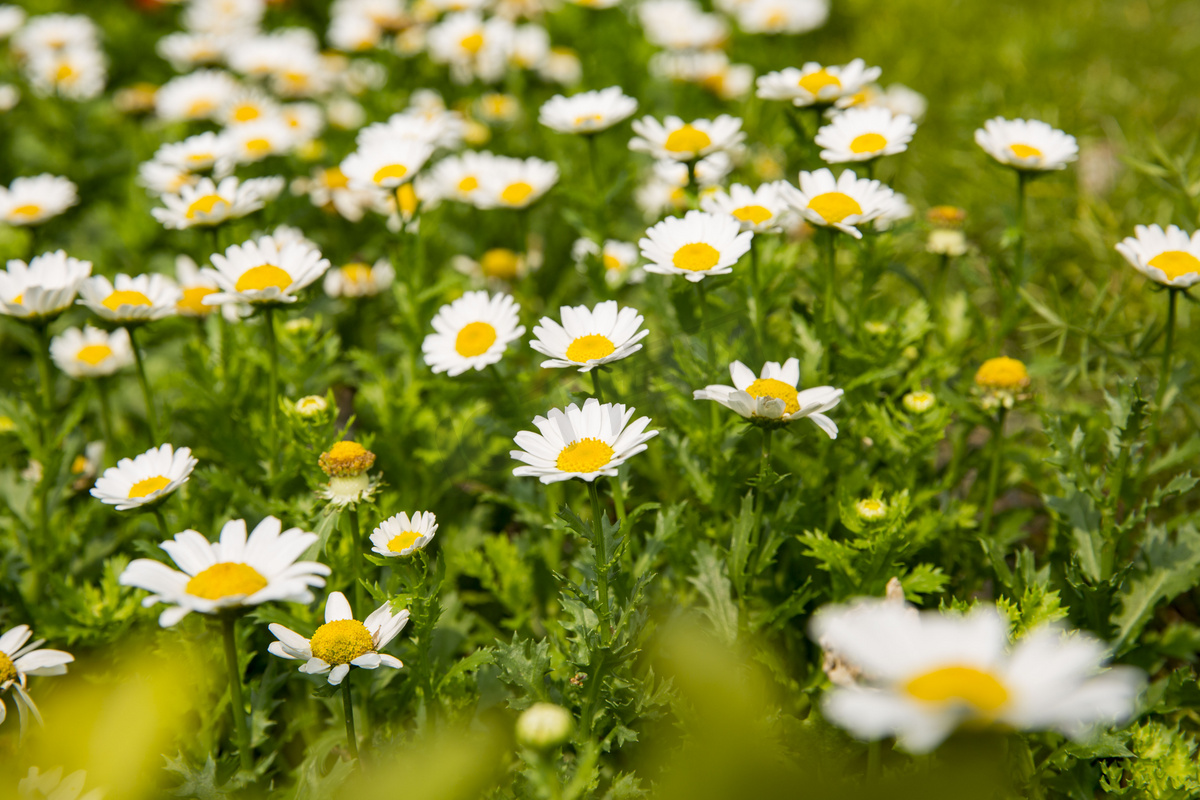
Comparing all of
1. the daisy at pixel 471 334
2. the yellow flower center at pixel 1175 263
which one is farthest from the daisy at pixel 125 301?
the yellow flower center at pixel 1175 263

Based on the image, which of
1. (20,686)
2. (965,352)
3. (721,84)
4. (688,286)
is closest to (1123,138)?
(965,352)

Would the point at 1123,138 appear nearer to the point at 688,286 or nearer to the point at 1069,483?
the point at 1069,483

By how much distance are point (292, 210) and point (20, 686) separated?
A: 6.49 ft

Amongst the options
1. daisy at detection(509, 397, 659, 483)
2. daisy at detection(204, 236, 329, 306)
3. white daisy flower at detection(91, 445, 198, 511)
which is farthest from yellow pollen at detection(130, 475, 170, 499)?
daisy at detection(509, 397, 659, 483)

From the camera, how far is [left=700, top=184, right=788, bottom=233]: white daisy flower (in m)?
2.25

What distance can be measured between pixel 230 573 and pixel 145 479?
0.60 m

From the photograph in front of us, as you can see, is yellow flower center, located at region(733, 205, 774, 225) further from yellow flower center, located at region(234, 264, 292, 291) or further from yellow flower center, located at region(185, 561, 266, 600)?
yellow flower center, located at region(185, 561, 266, 600)

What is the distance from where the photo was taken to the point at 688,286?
225cm

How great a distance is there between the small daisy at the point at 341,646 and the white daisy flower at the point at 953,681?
3.18 feet

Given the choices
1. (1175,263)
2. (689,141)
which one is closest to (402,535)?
(689,141)

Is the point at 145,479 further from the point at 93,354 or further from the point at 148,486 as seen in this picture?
the point at 93,354

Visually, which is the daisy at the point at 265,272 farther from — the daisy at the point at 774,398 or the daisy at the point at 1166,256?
the daisy at the point at 1166,256

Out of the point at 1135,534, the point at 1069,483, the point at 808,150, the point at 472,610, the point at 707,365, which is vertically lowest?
the point at 472,610

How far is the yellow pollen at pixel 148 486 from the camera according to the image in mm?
1863
